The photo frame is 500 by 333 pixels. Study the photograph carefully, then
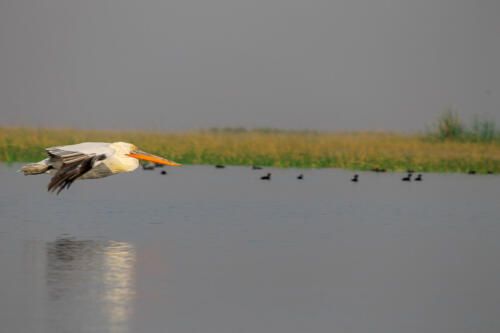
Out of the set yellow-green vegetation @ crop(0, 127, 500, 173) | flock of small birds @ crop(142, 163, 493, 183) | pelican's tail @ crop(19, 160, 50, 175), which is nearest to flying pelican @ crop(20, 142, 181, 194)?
pelican's tail @ crop(19, 160, 50, 175)

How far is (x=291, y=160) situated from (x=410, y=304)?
22.1 m

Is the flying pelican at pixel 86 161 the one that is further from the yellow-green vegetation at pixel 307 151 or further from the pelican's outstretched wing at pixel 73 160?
the yellow-green vegetation at pixel 307 151

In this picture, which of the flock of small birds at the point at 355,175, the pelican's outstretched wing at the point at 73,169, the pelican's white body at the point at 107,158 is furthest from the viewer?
the flock of small birds at the point at 355,175

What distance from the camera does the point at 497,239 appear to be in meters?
13.9

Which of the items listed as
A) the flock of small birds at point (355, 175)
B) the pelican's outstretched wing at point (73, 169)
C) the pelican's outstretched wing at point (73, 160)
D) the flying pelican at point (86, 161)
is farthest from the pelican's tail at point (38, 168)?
the flock of small birds at point (355, 175)

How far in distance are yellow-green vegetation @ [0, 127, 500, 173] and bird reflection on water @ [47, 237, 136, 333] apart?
60.3 ft

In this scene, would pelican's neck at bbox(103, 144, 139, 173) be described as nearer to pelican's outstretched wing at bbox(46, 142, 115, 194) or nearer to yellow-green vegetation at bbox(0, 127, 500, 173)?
pelican's outstretched wing at bbox(46, 142, 115, 194)

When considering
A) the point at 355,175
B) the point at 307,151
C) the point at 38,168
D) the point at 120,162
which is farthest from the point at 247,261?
the point at 307,151

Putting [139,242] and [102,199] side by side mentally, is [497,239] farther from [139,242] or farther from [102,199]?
[102,199]

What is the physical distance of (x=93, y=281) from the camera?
9641 millimetres

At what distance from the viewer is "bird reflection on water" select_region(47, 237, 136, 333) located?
809cm

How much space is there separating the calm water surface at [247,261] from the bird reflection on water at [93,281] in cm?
2

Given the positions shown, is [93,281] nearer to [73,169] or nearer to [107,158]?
[73,169]

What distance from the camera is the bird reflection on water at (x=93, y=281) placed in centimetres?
809
